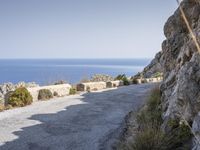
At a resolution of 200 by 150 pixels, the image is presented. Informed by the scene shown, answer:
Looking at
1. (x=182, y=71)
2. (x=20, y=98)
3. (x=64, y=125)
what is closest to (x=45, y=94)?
(x=20, y=98)

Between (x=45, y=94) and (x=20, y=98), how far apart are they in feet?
9.44

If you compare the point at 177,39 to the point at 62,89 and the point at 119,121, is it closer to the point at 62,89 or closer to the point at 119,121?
the point at 119,121

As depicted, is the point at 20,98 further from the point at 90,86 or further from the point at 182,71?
the point at 182,71

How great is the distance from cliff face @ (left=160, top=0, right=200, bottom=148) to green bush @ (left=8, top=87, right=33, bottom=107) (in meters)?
7.40

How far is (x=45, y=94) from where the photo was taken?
21.0 m

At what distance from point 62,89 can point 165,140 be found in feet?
48.9

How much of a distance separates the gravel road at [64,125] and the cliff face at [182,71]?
222 cm

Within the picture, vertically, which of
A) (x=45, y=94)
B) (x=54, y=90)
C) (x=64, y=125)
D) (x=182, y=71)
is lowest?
(x=64, y=125)

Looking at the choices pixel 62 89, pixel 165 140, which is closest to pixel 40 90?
pixel 62 89

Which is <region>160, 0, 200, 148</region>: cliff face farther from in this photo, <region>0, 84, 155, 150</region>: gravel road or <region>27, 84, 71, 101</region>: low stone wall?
<region>27, 84, 71, 101</region>: low stone wall

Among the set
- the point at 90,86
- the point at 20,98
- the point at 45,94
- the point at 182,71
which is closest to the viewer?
the point at 182,71

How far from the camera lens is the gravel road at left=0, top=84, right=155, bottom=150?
10.7 metres

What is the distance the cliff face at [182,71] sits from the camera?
27.4 feet

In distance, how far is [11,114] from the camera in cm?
1531
